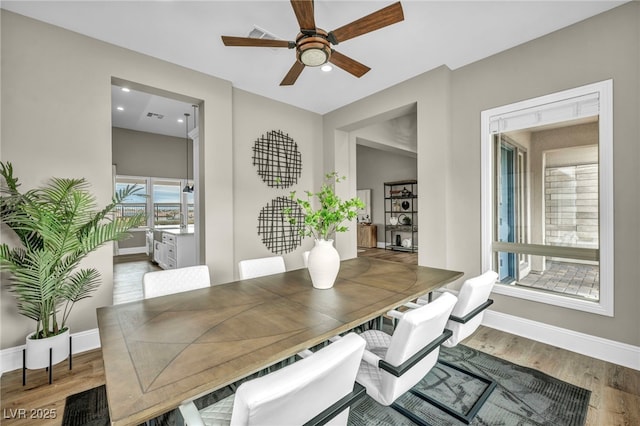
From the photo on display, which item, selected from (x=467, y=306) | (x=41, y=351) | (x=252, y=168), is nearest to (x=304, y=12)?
(x=467, y=306)

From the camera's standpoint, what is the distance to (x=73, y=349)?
2.47 meters

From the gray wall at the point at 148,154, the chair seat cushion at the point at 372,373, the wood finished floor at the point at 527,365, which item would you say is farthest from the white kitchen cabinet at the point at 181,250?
the chair seat cushion at the point at 372,373

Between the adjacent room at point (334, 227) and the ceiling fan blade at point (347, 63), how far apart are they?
0.03 metres

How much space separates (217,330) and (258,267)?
46.4 inches

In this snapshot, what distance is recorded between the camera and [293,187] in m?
4.45

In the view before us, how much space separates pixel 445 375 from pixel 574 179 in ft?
7.10

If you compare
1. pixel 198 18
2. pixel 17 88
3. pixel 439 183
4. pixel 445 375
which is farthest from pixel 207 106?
pixel 445 375

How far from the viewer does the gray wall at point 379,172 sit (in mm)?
8344

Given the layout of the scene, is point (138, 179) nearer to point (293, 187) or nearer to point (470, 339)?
point (293, 187)

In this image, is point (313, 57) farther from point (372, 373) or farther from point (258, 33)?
point (372, 373)

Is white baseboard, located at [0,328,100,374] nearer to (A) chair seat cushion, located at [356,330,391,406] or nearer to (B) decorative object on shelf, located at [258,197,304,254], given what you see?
(B) decorative object on shelf, located at [258,197,304,254]

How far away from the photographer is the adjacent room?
49.0 inches

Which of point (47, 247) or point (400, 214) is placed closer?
point (47, 247)

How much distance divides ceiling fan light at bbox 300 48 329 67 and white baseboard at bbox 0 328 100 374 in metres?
2.87
